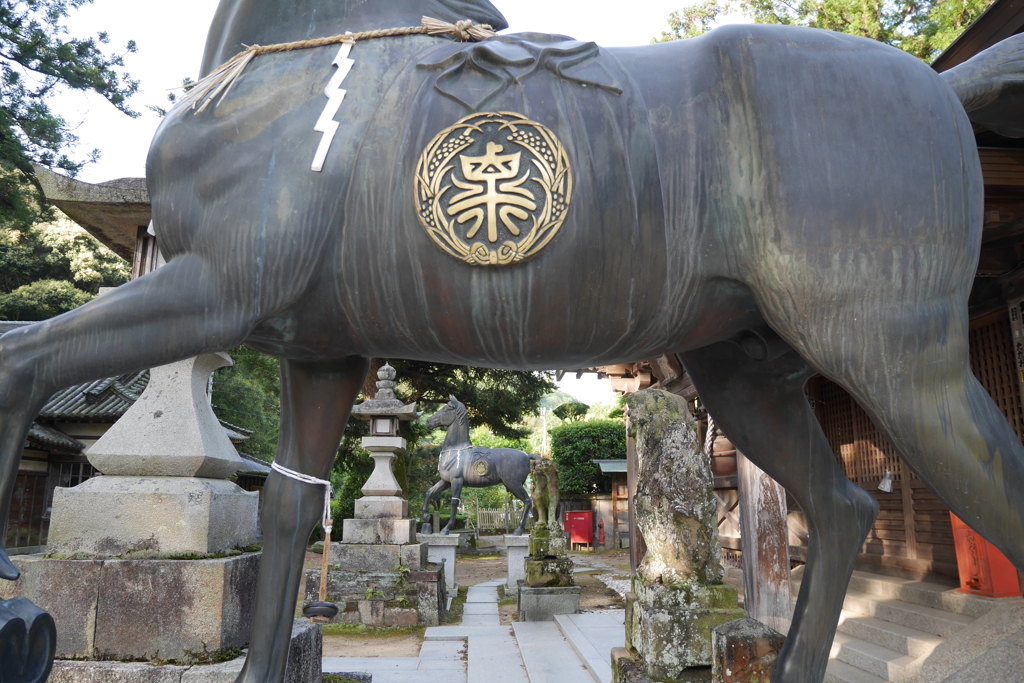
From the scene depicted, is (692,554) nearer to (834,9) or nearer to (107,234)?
(107,234)

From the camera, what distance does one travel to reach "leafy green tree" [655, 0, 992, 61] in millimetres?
10039

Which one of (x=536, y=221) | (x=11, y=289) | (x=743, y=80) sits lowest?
(x=536, y=221)

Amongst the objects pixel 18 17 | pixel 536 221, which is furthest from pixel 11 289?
pixel 536 221

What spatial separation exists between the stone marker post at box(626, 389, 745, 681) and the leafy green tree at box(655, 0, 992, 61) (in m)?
7.02

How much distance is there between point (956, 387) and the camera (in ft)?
4.30

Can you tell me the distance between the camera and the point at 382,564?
9391mm

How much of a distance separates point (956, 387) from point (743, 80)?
2.41 feet

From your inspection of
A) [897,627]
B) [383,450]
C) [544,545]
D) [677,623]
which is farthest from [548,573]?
[677,623]

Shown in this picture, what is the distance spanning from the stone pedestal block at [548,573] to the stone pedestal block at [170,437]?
7152 mm

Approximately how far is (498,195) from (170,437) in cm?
209

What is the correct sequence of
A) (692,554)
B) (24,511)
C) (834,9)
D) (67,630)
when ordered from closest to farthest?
(67,630) < (692,554) < (834,9) < (24,511)

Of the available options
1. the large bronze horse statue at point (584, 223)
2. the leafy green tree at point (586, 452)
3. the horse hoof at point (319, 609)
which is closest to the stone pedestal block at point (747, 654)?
the large bronze horse statue at point (584, 223)

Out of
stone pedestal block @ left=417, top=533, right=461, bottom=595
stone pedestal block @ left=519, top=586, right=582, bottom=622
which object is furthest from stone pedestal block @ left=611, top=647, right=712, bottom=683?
stone pedestal block @ left=417, top=533, right=461, bottom=595

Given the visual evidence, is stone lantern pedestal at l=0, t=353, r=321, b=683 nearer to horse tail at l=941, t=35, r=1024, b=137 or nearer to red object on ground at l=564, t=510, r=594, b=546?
horse tail at l=941, t=35, r=1024, b=137
